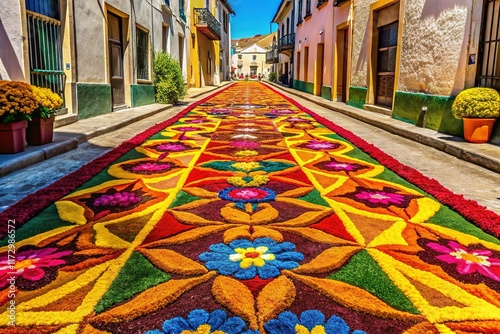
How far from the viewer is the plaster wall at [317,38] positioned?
1688cm

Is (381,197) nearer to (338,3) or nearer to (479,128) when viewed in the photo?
(479,128)

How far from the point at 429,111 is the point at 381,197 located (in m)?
4.96

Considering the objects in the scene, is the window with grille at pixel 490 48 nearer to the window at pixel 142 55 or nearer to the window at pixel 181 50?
the window at pixel 142 55

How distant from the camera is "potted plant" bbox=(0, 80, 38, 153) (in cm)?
486

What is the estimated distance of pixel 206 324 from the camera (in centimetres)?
184

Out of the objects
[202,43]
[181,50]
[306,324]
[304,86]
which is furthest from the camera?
[202,43]

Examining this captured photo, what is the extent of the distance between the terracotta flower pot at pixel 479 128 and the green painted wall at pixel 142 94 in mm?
8875

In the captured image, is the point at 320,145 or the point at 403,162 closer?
the point at 403,162

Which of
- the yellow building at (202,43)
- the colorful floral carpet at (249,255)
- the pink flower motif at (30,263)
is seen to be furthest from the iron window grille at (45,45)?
the yellow building at (202,43)

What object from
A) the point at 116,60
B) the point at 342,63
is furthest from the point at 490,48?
the point at 342,63

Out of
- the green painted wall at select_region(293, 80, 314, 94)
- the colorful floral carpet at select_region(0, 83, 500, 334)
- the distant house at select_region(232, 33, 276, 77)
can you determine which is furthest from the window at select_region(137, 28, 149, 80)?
the distant house at select_region(232, 33, 276, 77)

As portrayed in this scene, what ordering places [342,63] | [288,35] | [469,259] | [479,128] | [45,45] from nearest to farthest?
1. [469,259]
2. [479,128]
3. [45,45]
4. [342,63]
5. [288,35]

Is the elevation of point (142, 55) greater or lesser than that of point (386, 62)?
greater

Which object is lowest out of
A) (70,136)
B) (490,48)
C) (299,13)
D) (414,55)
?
(70,136)
